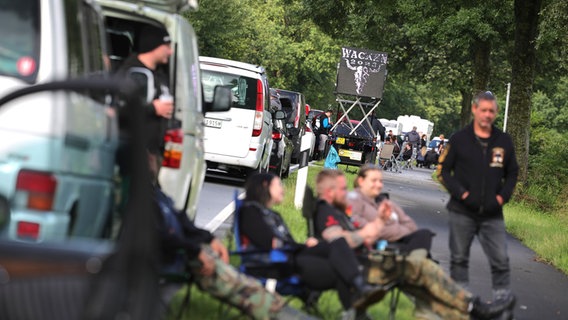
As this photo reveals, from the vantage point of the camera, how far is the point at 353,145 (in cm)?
3912

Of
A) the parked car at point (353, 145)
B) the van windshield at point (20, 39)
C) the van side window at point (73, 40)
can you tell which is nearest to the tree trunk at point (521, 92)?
the parked car at point (353, 145)

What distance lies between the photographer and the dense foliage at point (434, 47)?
103 feet

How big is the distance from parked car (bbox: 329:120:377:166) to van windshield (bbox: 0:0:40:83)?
1254 inches

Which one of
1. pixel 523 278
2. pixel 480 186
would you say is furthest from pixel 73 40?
pixel 523 278

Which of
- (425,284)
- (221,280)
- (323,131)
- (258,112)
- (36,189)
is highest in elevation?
(36,189)

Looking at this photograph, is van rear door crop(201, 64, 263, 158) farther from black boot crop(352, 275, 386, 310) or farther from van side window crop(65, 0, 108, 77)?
van side window crop(65, 0, 108, 77)

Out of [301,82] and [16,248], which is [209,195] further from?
[301,82]

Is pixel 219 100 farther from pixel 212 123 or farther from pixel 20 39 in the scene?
pixel 212 123

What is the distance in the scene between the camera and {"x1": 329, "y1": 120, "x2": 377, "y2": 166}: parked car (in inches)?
1526

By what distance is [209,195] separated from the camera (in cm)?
1936

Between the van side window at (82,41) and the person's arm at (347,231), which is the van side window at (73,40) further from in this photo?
the person's arm at (347,231)

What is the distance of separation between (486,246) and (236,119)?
10.4m

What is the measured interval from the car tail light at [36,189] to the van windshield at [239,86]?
16099 mm

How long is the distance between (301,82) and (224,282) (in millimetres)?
80382
